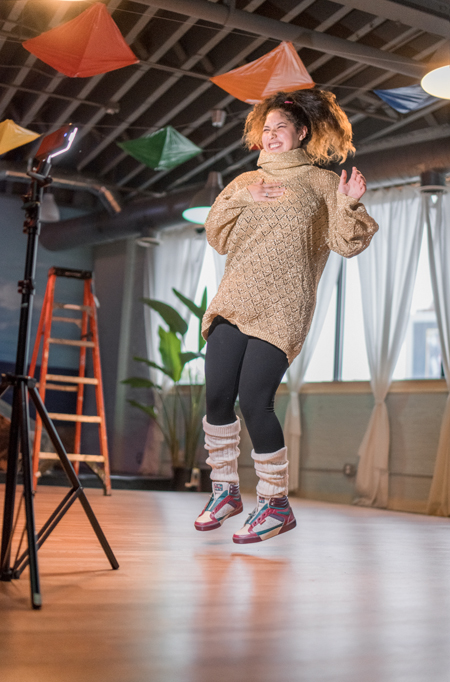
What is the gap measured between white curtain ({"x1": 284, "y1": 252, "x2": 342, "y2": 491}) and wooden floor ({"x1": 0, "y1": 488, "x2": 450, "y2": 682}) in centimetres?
359

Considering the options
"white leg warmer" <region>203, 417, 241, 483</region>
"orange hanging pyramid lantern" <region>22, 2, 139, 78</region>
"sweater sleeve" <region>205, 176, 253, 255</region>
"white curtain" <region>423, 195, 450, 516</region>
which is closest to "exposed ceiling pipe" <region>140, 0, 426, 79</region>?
"orange hanging pyramid lantern" <region>22, 2, 139, 78</region>

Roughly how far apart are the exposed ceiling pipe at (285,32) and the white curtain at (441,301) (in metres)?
1.44

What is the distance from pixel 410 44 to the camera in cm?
423

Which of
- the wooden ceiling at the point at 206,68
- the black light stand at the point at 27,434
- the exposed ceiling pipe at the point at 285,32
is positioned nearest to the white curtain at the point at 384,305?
the wooden ceiling at the point at 206,68

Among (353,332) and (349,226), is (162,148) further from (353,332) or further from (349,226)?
(349,226)

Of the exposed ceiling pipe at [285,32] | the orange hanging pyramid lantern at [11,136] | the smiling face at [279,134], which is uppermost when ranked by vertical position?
the exposed ceiling pipe at [285,32]

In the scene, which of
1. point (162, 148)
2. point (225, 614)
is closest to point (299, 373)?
point (162, 148)

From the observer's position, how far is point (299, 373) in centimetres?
596

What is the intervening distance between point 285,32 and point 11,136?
162 cm

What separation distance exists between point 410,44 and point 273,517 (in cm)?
338

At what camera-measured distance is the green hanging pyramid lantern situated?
452cm

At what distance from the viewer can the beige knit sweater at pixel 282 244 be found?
199 centimetres

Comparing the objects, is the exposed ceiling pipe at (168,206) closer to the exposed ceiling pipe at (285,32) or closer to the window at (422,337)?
the window at (422,337)

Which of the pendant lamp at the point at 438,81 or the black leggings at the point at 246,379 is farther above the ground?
the pendant lamp at the point at 438,81
